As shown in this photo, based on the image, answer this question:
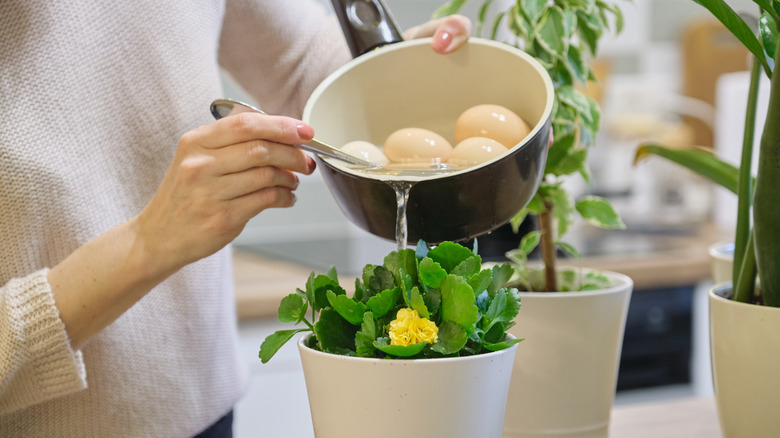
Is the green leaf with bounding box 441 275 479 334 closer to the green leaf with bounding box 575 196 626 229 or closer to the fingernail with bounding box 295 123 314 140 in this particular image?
the fingernail with bounding box 295 123 314 140

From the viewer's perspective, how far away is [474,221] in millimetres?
525

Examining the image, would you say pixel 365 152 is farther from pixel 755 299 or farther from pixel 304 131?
pixel 755 299

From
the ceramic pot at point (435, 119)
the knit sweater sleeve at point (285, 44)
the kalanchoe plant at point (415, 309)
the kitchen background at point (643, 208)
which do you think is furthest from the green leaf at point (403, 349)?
the kitchen background at point (643, 208)

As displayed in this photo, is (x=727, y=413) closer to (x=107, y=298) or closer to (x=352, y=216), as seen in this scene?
(x=352, y=216)

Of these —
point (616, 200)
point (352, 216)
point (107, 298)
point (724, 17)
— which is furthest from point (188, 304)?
point (616, 200)

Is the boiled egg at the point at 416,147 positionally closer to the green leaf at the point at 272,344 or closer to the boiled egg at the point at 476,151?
the boiled egg at the point at 476,151

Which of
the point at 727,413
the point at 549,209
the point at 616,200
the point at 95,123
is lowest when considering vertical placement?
the point at 616,200

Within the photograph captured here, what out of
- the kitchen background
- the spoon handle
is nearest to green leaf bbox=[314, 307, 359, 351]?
the spoon handle

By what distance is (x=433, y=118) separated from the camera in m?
0.69

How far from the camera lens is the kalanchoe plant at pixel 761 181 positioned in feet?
1.59

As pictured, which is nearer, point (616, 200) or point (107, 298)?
point (107, 298)

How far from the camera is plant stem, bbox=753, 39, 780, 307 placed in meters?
0.48

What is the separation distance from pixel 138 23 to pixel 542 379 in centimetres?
48

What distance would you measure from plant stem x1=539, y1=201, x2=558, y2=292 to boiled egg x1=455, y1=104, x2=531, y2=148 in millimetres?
124
